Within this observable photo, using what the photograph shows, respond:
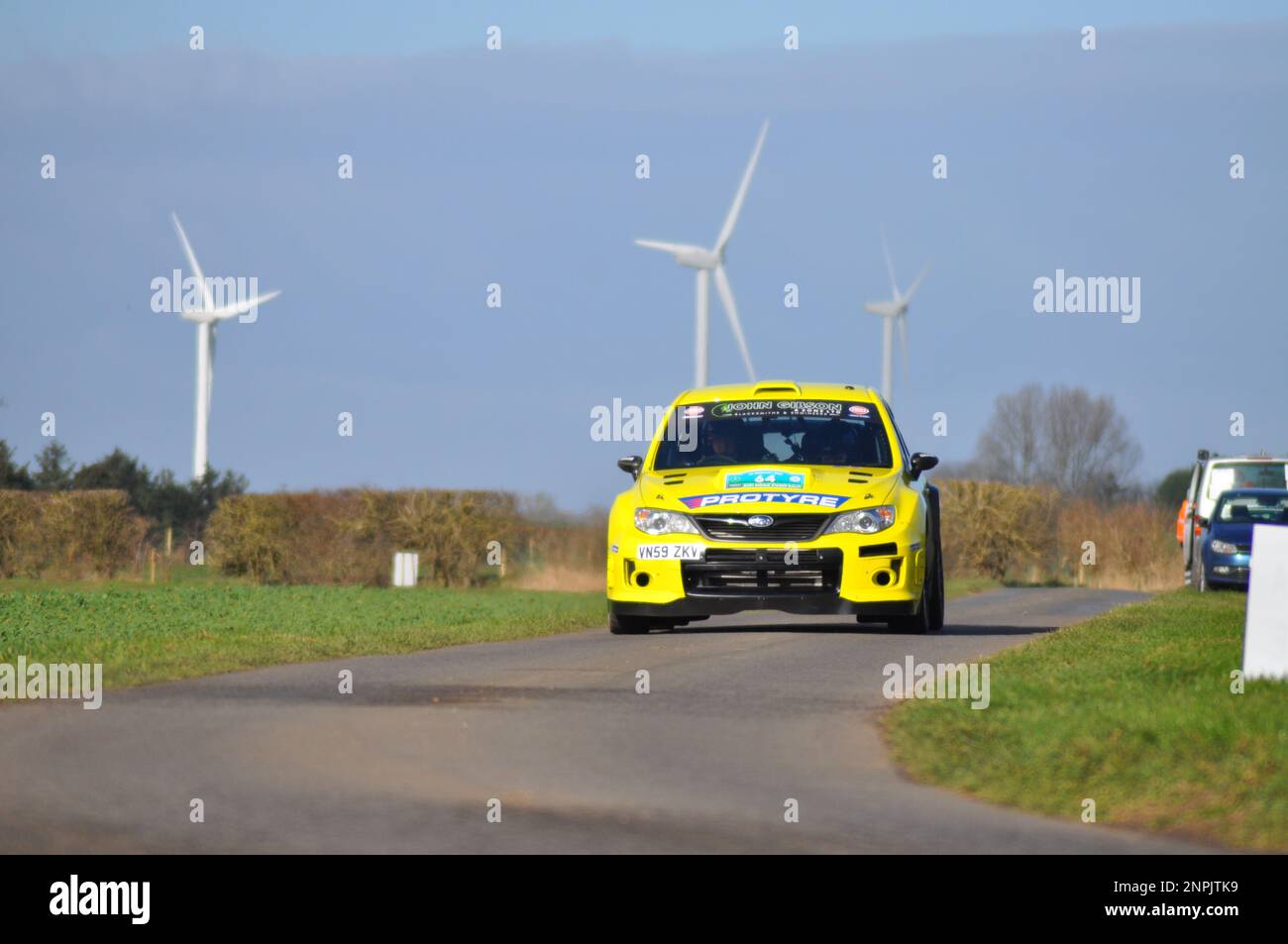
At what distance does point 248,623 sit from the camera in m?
23.4

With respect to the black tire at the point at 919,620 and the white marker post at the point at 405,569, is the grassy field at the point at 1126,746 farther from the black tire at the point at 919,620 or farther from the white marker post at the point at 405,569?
the white marker post at the point at 405,569

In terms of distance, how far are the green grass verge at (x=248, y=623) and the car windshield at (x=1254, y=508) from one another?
381 inches

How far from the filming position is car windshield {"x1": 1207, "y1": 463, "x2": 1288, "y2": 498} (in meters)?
35.4

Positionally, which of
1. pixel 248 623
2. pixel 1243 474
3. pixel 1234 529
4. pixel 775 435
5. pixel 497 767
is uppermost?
pixel 775 435

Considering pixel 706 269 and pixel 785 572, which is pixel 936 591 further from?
pixel 706 269

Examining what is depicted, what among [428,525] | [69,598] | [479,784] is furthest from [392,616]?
[479,784]

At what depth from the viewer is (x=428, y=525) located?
40.5m

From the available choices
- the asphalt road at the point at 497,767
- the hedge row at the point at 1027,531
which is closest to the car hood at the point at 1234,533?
the hedge row at the point at 1027,531

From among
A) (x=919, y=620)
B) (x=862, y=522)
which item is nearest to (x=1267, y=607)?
(x=862, y=522)

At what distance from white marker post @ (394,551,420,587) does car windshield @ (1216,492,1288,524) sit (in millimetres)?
15773

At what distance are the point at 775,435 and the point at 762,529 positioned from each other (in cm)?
180

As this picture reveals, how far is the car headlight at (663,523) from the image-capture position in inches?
677

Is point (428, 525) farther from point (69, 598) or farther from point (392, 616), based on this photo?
point (392, 616)

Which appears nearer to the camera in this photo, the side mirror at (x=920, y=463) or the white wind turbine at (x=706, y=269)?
the side mirror at (x=920, y=463)
